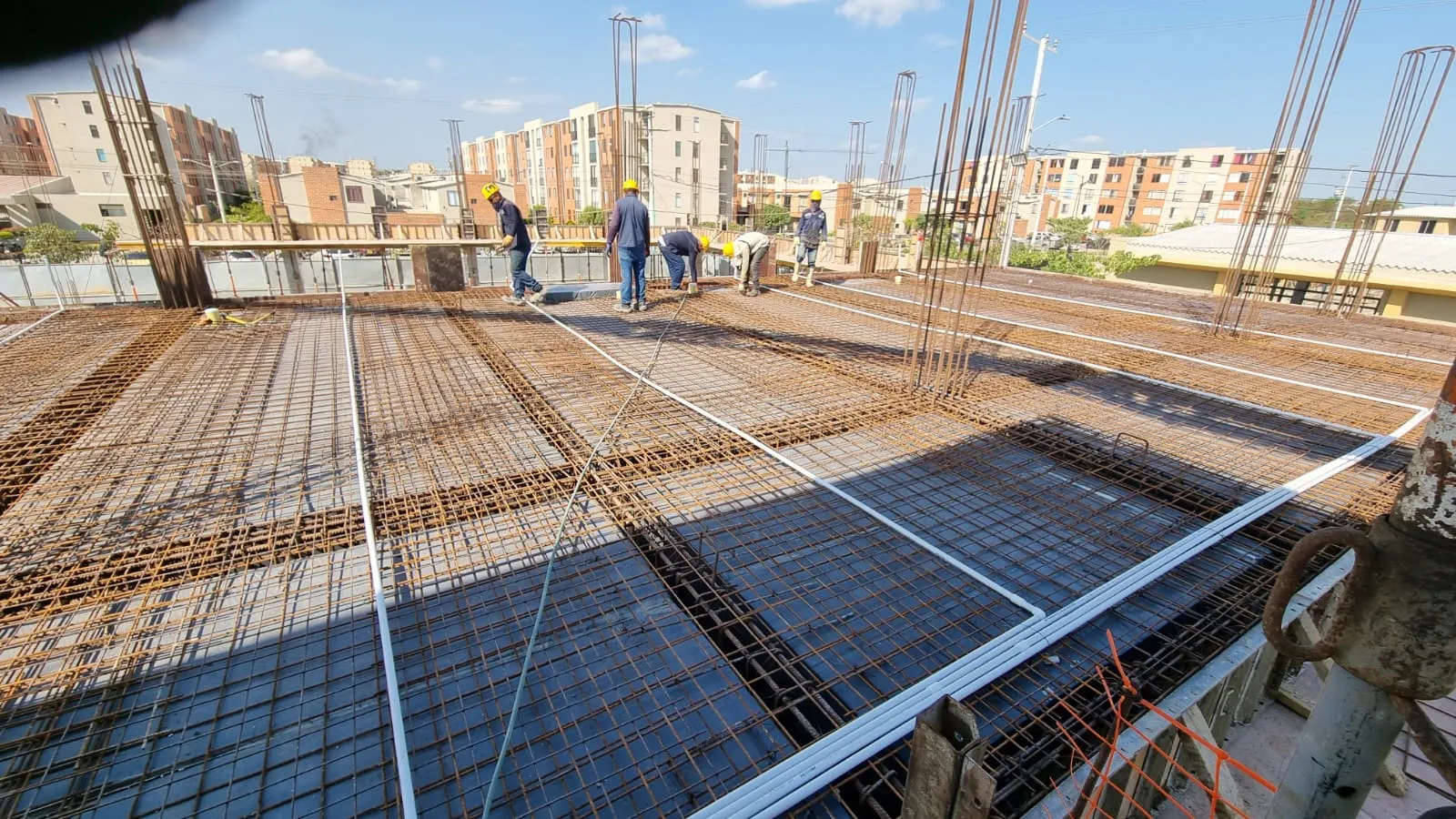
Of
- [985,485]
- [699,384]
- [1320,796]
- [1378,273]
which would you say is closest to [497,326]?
[699,384]

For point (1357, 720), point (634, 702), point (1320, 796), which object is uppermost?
point (1357, 720)

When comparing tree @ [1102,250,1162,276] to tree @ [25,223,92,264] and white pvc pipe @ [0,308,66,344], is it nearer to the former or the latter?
white pvc pipe @ [0,308,66,344]

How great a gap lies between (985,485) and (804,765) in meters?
2.17

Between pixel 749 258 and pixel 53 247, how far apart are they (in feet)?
69.6

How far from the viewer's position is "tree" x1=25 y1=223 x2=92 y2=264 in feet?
54.0

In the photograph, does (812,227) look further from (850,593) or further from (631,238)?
(850,593)

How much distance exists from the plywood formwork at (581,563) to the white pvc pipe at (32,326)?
0.44 meters

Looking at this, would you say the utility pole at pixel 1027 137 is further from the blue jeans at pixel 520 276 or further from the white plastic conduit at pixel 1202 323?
the blue jeans at pixel 520 276

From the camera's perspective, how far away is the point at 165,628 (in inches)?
84.3

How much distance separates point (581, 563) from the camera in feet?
8.41

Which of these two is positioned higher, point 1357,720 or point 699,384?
point 1357,720

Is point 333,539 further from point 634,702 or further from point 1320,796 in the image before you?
point 1320,796

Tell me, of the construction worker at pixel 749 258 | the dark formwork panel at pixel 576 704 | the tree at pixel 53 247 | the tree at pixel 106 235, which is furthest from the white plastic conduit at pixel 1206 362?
the tree at pixel 53 247

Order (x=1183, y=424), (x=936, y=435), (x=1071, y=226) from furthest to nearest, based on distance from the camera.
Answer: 1. (x=1071, y=226)
2. (x=1183, y=424)
3. (x=936, y=435)
